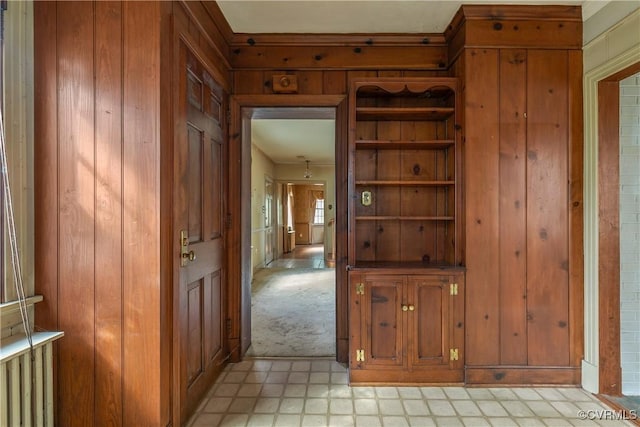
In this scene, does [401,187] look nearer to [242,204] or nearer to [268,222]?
[242,204]

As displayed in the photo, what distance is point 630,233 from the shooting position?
2.29m

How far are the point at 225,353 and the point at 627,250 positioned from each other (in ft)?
10.2

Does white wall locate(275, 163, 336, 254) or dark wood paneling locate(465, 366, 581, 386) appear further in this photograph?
white wall locate(275, 163, 336, 254)

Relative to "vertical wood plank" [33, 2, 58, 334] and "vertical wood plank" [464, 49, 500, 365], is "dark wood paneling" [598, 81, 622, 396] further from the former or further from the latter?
"vertical wood plank" [33, 2, 58, 334]

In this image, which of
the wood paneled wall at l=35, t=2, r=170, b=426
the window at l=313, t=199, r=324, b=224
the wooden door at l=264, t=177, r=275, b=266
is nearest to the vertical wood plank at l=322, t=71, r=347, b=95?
the wood paneled wall at l=35, t=2, r=170, b=426

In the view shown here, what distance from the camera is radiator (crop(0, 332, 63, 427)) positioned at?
1378 millimetres

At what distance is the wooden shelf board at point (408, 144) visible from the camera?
96.5 inches

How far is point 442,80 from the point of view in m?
2.41

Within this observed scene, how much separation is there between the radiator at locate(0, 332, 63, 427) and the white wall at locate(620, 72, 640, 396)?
3555 millimetres

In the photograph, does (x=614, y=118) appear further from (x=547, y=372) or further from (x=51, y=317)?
(x=51, y=317)

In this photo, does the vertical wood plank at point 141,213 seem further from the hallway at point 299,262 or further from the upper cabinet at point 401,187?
the hallway at point 299,262

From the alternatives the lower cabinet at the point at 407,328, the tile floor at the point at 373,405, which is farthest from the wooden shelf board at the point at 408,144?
the tile floor at the point at 373,405

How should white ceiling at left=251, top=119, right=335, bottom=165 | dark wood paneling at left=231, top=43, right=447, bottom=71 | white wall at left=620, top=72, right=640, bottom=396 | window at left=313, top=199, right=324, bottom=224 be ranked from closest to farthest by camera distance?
white wall at left=620, top=72, right=640, bottom=396
dark wood paneling at left=231, top=43, right=447, bottom=71
white ceiling at left=251, top=119, right=335, bottom=165
window at left=313, top=199, right=324, bottom=224

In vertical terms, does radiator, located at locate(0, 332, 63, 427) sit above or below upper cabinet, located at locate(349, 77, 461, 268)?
below
